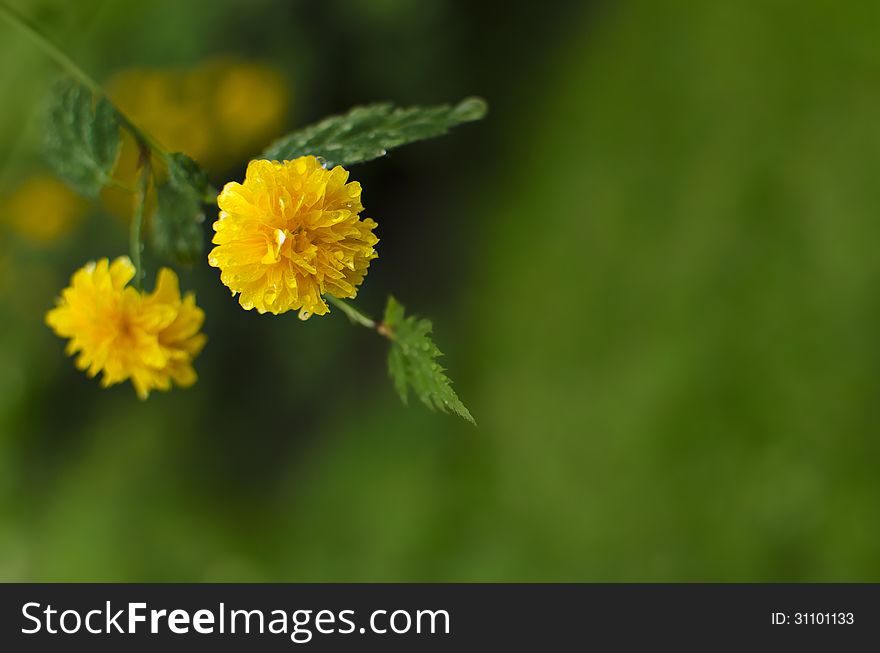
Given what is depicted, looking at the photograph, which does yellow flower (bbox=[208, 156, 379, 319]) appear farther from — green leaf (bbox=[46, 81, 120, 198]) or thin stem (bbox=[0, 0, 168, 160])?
green leaf (bbox=[46, 81, 120, 198])

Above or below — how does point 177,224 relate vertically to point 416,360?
above

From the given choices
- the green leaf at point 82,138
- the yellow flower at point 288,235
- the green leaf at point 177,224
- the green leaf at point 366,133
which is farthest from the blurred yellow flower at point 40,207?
the yellow flower at point 288,235

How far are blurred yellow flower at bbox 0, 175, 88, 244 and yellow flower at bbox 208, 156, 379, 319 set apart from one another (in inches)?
48.7

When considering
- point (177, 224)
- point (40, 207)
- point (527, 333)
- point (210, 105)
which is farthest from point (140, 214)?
point (527, 333)

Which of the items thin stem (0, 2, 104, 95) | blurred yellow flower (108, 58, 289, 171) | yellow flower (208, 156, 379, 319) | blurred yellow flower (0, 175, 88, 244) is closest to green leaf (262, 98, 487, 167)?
yellow flower (208, 156, 379, 319)

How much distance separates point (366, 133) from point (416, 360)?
0.63 feet

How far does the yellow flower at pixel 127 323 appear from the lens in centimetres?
77

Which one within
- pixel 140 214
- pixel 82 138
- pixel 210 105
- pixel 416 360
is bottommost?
pixel 416 360

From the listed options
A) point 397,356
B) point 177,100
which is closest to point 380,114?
point 397,356

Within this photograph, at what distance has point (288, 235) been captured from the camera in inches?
23.5

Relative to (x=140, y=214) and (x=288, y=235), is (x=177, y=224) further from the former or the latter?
(x=288, y=235)

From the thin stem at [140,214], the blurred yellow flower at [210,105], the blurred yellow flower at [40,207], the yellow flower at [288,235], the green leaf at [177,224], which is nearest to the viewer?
the yellow flower at [288,235]

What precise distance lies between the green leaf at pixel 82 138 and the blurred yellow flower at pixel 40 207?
856mm

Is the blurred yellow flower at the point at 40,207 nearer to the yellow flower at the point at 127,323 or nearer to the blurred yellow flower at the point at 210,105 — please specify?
the blurred yellow flower at the point at 210,105
